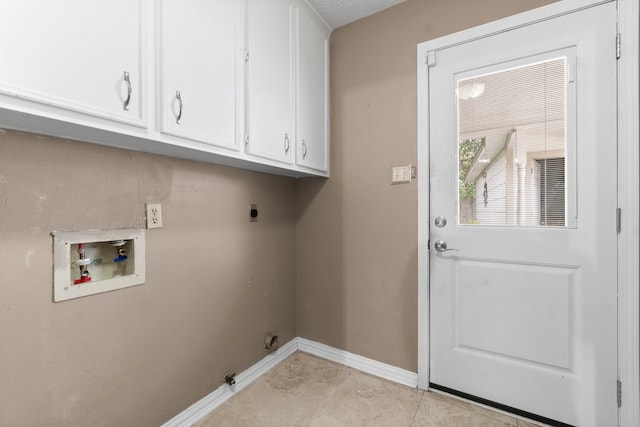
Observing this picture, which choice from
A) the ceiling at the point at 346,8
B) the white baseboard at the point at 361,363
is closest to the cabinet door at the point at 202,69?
the ceiling at the point at 346,8

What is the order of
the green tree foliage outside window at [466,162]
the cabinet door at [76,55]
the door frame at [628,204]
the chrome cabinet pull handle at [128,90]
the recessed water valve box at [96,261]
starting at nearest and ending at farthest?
the cabinet door at [76,55] → the chrome cabinet pull handle at [128,90] → the recessed water valve box at [96,261] → the door frame at [628,204] → the green tree foliage outside window at [466,162]

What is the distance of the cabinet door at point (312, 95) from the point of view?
1.88m

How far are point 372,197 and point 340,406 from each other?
1.29 meters

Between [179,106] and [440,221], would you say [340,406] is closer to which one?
[440,221]

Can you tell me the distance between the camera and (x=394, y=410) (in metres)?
1.67

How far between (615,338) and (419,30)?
1.95 metres

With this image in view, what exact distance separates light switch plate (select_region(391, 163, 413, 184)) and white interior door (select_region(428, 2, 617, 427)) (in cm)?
15

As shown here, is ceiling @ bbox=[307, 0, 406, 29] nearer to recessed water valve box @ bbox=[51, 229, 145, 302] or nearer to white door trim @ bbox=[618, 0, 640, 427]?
white door trim @ bbox=[618, 0, 640, 427]

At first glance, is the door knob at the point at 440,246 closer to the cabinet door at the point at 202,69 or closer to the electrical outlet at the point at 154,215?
the cabinet door at the point at 202,69

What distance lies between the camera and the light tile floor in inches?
62.1

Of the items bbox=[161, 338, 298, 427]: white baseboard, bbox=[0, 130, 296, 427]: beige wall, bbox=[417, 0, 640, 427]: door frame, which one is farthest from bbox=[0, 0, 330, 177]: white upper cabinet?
bbox=[417, 0, 640, 427]: door frame

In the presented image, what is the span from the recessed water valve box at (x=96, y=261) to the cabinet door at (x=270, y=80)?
2.37 feet

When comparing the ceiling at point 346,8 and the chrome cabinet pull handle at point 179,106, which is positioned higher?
the ceiling at point 346,8

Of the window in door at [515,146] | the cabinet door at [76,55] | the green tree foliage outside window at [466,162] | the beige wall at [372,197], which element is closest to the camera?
the cabinet door at [76,55]
